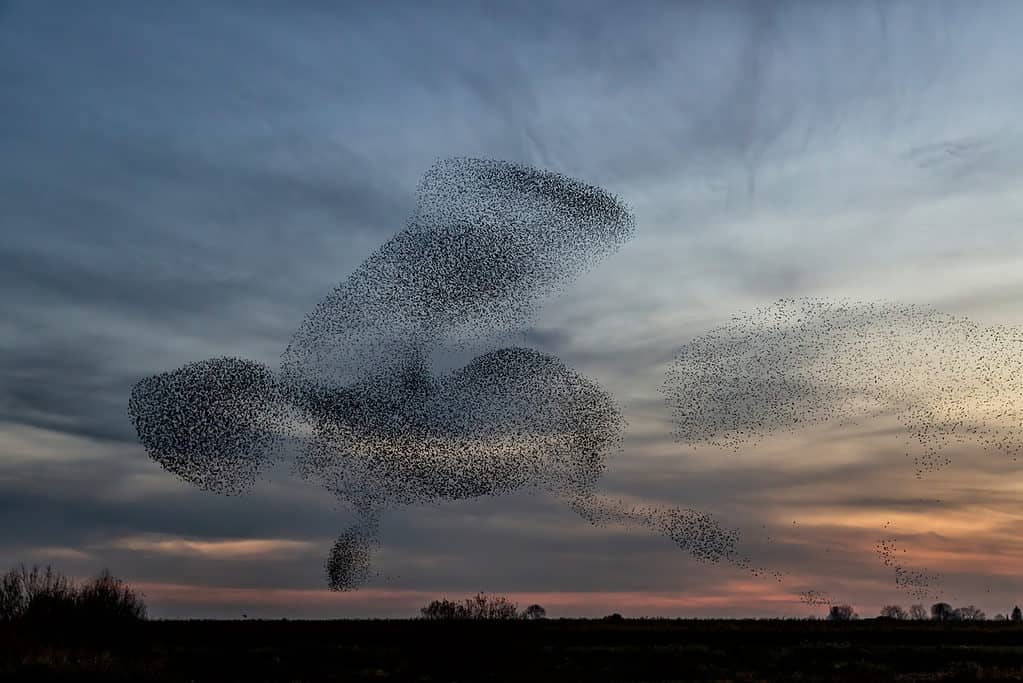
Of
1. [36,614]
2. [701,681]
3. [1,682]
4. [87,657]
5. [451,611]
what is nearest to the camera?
[1,682]

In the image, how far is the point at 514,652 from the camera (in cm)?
6022

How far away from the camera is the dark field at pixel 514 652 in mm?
51094

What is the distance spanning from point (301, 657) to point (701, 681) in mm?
21033

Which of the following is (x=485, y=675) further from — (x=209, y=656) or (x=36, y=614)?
(x=36, y=614)

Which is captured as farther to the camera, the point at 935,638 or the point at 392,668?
the point at 935,638

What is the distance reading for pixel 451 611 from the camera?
269 feet

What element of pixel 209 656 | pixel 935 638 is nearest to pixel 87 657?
pixel 209 656

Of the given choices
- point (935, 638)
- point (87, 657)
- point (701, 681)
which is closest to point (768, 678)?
point (701, 681)

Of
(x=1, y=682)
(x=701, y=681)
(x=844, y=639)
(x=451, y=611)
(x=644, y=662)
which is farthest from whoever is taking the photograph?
(x=451, y=611)

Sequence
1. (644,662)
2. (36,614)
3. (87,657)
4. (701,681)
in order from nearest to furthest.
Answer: (701,681), (87,657), (644,662), (36,614)

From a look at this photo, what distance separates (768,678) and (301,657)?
2295cm

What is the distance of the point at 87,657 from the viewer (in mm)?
53031

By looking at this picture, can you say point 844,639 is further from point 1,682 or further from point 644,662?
point 1,682

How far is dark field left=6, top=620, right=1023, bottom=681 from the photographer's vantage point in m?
51.1
